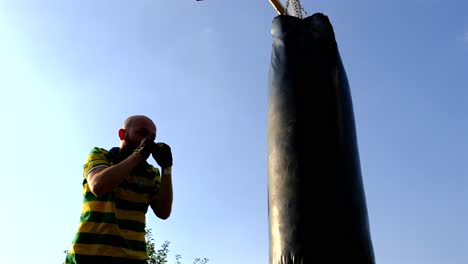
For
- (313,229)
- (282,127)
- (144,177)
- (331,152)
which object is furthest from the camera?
(282,127)

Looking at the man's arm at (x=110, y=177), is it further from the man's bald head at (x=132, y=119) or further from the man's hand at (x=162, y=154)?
the man's bald head at (x=132, y=119)

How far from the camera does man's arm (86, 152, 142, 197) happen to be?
2.00 meters

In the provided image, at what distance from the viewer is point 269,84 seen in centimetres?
367

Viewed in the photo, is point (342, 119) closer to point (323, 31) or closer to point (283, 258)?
point (323, 31)

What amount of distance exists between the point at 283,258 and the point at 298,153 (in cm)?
69

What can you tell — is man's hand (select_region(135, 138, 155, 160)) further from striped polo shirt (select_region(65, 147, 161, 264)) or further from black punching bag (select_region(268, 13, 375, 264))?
black punching bag (select_region(268, 13, 375, 264))

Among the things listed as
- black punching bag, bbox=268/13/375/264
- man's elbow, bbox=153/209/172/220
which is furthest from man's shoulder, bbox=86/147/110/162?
black punching bag, bbox=268/13/375/264

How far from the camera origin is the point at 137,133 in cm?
230

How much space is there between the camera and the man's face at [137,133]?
7.53 ft

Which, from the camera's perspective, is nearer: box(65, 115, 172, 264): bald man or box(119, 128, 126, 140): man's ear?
box(65, 115, 172, 264): bald man

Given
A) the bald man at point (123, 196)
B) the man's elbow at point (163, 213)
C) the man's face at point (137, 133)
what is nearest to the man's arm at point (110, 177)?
the bald man at point (123, 196)

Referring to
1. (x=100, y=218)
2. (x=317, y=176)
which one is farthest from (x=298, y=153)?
(x=100, y=218)

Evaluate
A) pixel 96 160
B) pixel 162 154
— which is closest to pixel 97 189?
pixel 96 160

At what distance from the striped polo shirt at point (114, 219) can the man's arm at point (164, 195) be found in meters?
0.03
